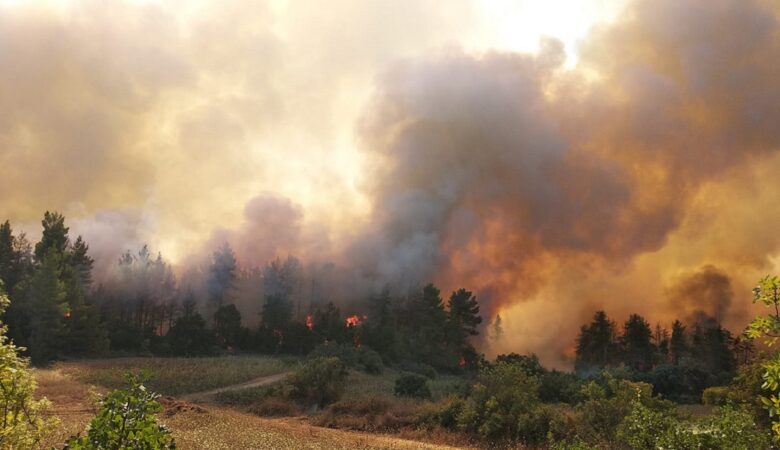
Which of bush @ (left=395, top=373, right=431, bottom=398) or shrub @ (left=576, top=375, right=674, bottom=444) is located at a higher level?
shrub @ (left=576, top=375, right=674, bottom=444)

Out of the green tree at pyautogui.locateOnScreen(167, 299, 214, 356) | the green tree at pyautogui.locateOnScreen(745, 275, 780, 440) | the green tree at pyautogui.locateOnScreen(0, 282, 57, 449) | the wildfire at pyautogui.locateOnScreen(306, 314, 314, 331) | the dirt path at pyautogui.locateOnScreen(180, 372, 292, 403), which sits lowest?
the dirt path at pyautogui.locateOnScreen(180, 372, 292, 403)

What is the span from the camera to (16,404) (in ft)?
27.5

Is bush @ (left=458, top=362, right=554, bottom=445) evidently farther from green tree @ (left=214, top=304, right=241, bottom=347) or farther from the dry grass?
green tree @ (left=214, top=304, right=241, bottom=347)

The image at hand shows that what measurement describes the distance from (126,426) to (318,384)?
1521 inches

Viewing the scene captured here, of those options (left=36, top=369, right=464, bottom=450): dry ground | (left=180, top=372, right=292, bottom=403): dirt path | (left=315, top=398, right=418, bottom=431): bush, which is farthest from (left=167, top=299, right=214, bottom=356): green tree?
(left=315, top=398, right=418, bottom=431): bush

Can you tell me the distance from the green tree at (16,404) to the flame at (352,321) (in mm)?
83477

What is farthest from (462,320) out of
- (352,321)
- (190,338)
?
A: (190,338)

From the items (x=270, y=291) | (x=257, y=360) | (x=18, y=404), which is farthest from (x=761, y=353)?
(x=270, y=291)

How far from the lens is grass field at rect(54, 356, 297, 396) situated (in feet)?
152

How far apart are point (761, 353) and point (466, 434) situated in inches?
676

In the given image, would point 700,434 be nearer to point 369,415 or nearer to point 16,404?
point 16,404

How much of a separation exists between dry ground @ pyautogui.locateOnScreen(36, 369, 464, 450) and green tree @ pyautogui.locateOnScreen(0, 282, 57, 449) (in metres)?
15.7

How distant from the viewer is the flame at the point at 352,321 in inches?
3624

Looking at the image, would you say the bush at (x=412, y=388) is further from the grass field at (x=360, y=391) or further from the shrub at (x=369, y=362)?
the shrub at (x=369, y=362)
